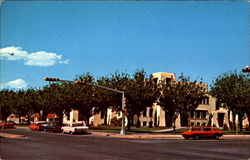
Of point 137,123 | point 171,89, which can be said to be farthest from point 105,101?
point 137,123

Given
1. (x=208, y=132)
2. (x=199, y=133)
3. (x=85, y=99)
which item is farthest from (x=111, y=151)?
(x=85, y=99)

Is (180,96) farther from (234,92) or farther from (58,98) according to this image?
(58,98)

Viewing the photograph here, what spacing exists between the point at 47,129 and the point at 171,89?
62.4ft

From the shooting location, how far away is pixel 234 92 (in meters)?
47.3

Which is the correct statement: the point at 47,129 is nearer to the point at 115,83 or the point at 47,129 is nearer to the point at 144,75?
the point at 115,83

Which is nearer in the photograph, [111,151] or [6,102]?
[111,151]

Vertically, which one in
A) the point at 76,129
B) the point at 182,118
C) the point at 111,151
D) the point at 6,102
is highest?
the point at 6,102

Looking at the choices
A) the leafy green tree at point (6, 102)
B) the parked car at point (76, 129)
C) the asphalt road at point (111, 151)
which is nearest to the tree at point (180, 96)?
the parked car at point (76, 129)

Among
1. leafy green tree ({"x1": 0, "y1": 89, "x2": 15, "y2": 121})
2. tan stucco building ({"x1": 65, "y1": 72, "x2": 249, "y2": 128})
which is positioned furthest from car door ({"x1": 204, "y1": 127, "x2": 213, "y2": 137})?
leafy green tree ({"x1": 0, "y1": 89, "x2": 15, "y2": 121})

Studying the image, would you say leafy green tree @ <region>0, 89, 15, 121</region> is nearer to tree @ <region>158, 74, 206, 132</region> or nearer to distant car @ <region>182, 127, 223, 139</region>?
tree @ <region>158, 74, 206, 132</region>

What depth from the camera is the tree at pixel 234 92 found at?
46.6 m

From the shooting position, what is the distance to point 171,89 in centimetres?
4641

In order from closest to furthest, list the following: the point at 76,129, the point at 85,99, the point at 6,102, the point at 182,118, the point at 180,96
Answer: the point at 76,129, the point at 180,96, the point at 85,99, the point at 182,118, the point at 6,102

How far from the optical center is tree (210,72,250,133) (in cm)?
4656
